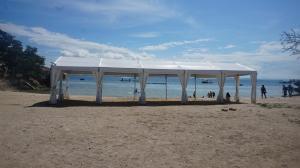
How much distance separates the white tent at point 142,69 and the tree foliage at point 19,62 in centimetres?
2702

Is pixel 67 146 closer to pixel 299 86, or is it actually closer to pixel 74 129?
pixel 74 129

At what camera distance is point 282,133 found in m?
9.30

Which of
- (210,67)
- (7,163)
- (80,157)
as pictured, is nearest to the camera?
(7,163)

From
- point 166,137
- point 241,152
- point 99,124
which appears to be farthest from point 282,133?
point 99,124

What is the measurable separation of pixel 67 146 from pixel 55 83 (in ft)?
36.9

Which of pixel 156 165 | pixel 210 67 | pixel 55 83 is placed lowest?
pixel 156 165

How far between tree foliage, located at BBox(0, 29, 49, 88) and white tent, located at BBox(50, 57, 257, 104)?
2702 cm

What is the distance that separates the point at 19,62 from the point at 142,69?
32012mm

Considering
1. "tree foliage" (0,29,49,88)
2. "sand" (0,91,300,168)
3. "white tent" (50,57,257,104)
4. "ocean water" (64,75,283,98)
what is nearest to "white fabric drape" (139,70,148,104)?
"white tent" (50,57,257,104)

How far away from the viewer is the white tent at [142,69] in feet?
58.9

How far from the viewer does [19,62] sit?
45.2m

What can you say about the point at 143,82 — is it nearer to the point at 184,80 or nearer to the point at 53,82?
the point at 184,80

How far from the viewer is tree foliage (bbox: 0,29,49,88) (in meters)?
44.8

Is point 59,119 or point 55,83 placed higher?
point 55,83
